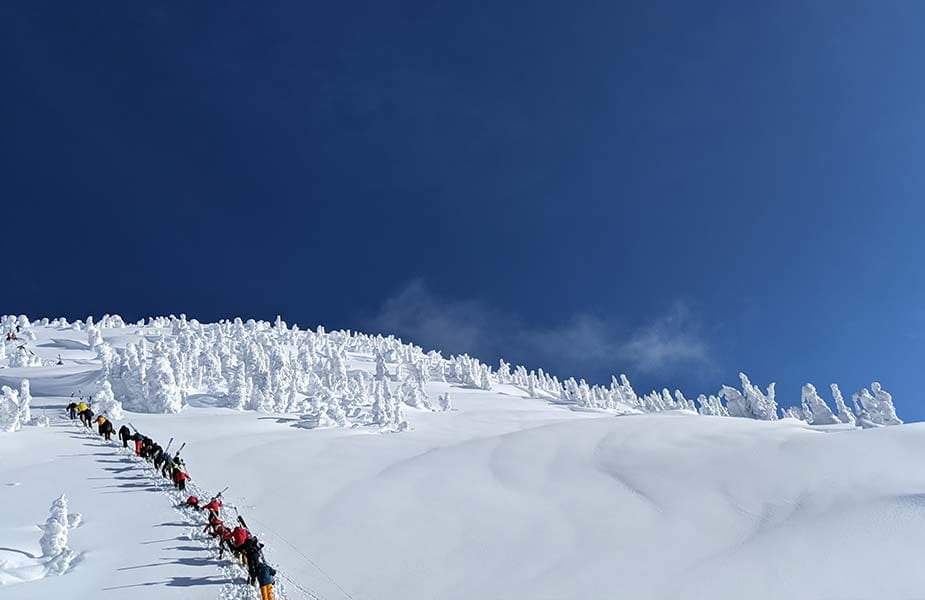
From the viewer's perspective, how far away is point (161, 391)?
44.7 meters

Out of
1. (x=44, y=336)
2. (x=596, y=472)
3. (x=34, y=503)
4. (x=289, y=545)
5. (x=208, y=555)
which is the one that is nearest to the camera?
(x=208, y=555)

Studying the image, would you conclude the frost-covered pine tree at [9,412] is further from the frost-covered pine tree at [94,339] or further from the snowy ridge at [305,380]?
the frost-covered pine tree at [94,339]

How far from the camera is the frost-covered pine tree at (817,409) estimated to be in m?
99.3

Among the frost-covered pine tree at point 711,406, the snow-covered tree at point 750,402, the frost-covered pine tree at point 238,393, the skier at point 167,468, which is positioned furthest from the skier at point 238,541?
the frost-covered pine tree at point 711,406

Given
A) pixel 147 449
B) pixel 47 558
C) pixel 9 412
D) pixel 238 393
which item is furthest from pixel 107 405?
pixel 47 558

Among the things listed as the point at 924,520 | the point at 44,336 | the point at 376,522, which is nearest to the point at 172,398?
the point at 376,522

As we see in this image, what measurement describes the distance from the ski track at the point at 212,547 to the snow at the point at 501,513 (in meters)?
0.10

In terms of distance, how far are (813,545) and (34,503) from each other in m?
28.1

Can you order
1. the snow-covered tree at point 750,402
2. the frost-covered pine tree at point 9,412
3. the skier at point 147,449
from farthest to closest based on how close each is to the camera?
1. the snow-covered tree at point 750,402
2. the frost-covered pine tree at point 9,412
3. the skier at point 147,449

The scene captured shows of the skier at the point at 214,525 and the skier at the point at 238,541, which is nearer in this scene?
the skier at the point at 238,541

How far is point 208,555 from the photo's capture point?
1711 cm

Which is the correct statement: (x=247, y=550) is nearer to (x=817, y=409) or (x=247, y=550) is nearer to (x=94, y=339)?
(x=94, y=339)

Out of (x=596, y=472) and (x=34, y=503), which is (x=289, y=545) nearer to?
(x=34, y=503)

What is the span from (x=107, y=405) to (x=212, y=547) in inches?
1132
